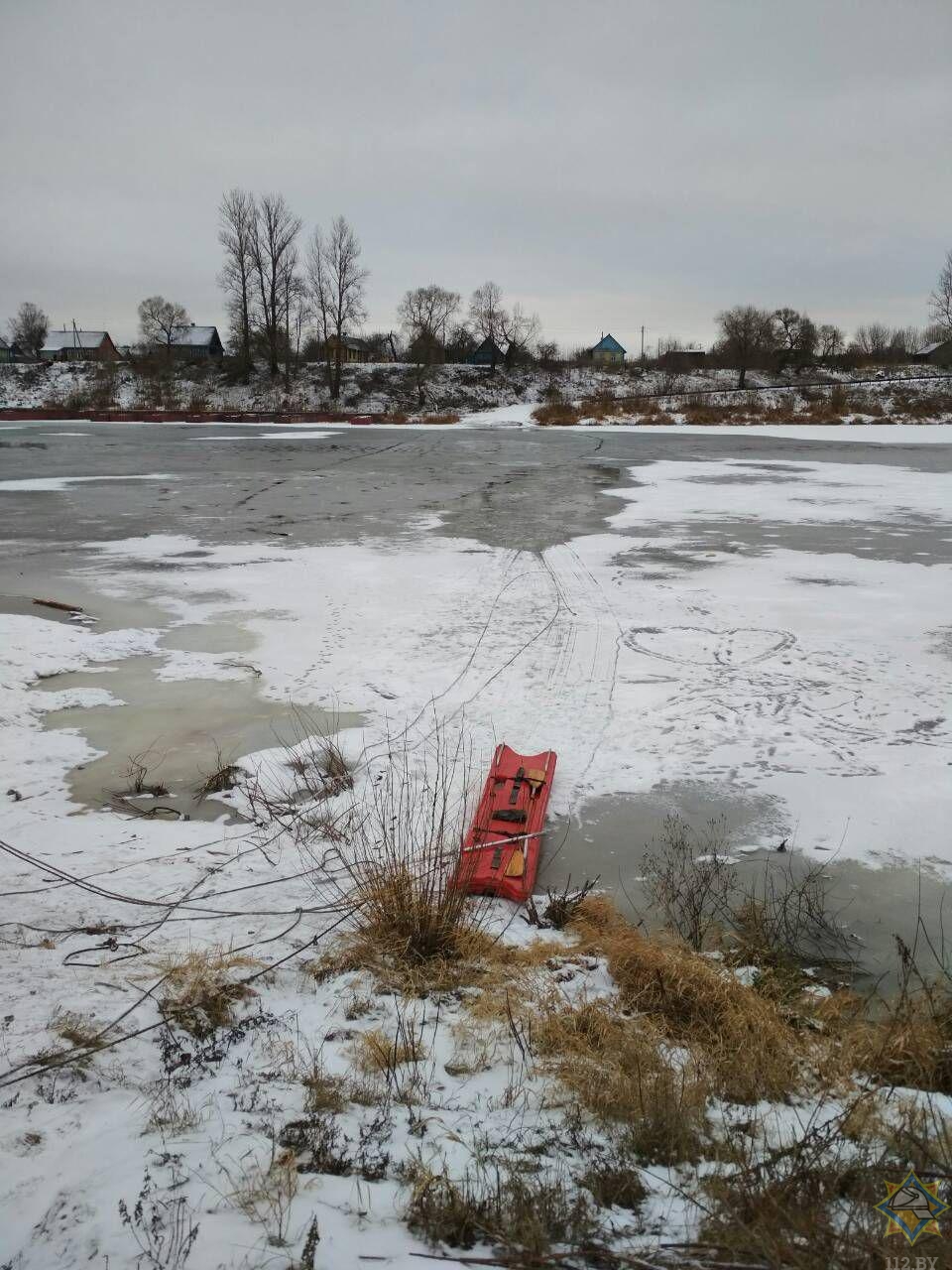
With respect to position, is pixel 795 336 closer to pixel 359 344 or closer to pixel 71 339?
pixel 359 344

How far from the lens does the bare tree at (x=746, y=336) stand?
2405 inches

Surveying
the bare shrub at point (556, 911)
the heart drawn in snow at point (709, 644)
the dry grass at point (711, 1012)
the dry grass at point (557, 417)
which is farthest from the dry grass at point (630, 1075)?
the dry grass at point (557, 417)

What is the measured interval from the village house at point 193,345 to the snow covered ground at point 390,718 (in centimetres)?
5727

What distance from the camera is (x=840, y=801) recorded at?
4.42 meters

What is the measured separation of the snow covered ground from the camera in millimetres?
2232

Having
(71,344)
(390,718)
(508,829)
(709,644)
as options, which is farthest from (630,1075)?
(71,344)

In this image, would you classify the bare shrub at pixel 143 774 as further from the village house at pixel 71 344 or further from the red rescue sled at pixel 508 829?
the village house at pixel 71 344

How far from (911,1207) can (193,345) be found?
278 feet

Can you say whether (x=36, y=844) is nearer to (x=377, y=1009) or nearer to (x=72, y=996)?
(x=72, y=996)

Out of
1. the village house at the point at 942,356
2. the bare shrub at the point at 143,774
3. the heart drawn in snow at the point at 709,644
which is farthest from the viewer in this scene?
the village house at the point at 942,356

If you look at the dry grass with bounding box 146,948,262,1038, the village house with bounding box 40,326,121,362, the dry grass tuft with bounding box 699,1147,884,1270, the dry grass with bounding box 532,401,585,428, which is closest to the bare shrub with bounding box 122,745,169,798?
the dry grass with bounding box 146,948,262,1038

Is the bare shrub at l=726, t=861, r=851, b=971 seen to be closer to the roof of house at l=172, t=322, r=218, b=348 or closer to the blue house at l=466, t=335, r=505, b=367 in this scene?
the blue house at l=466, t=335, r=505, b=367

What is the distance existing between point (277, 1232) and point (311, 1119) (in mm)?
357

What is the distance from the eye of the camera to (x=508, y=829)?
4.13 meters
